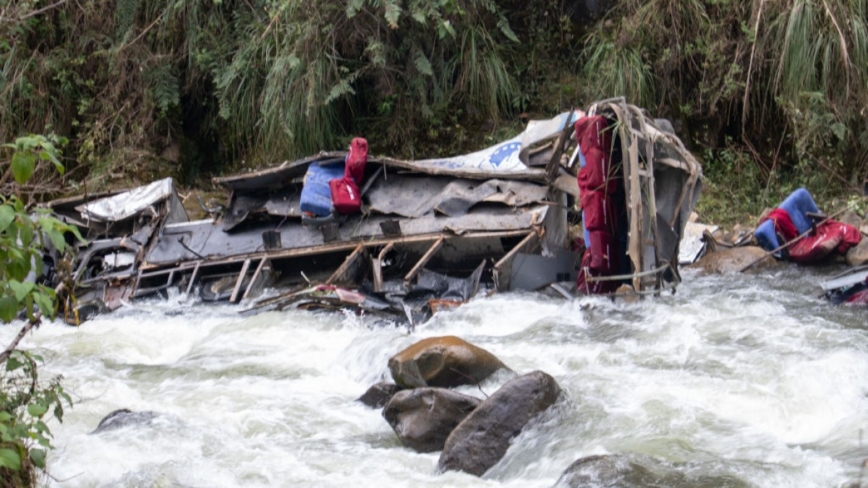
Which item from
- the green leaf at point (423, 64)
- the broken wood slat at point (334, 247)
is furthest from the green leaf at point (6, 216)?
the green leaf at point (423, 64)

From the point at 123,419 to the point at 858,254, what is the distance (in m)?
7.24

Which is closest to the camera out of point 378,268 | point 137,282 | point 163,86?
point 378,268

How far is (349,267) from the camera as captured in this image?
9.04m

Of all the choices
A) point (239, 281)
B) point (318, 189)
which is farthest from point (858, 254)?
point (239, 281)

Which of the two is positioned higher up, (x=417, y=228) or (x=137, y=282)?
(x=417, y=228)

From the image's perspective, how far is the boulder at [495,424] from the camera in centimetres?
471

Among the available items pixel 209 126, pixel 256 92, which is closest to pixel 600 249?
pixel 256 92

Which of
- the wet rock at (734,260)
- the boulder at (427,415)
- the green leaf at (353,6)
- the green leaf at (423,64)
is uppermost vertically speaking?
the green leaf at (353,6)

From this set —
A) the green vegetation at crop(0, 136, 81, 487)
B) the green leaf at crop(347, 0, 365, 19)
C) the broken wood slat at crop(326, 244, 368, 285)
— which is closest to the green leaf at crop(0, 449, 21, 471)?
the green vegetation at crop(0, 136, 81, 487)

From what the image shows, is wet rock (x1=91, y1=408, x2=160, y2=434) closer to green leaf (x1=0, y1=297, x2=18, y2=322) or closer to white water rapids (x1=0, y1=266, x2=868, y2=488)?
white water rapids (x1=0, y1=266, x2=868, y2=488)

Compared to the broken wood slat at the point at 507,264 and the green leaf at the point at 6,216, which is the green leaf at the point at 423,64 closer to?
the broken wood slat at the point at 507,264

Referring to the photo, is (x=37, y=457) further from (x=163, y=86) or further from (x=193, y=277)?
(x=163, y=86)

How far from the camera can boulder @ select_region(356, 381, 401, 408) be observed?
5.85 meters

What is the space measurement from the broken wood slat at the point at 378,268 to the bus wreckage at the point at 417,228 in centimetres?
1
